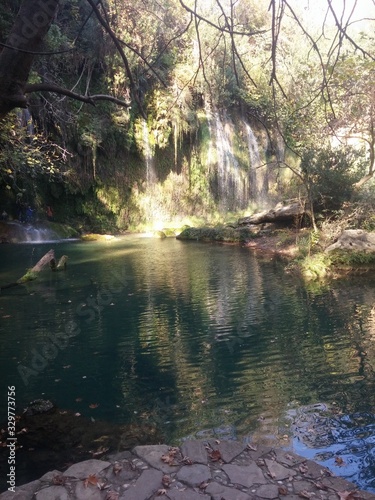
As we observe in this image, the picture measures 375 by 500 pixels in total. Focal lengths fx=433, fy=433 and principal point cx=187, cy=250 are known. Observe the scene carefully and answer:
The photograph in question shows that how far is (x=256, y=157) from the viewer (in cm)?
2997

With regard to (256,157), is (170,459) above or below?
below

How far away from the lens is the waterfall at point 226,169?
92.1 feet

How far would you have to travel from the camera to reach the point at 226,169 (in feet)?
92.9

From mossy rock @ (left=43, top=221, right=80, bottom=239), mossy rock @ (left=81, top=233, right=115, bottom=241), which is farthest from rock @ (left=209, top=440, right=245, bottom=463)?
mossy rock @ (left=43, top=221, right=80, bottom=239)

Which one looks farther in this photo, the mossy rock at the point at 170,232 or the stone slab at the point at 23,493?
the mossy rock at the point at 170,232

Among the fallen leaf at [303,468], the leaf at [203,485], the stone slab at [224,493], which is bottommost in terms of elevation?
the fallen leaf at [303,468]

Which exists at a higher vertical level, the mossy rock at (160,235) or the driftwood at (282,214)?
the driftwood at (282,214)

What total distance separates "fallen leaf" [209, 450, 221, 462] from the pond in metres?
0.69

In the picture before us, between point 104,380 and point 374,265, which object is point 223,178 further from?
point 104,380

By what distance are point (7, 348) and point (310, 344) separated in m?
4.78

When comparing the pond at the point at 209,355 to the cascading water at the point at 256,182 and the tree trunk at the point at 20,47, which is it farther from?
the cascading water at the point at 256,182

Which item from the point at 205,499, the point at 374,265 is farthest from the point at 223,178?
the point at 205,499

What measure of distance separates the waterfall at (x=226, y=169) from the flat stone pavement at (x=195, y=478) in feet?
82.6

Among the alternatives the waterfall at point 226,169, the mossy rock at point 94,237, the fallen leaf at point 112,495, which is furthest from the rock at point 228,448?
the waterfall at point 226,169
